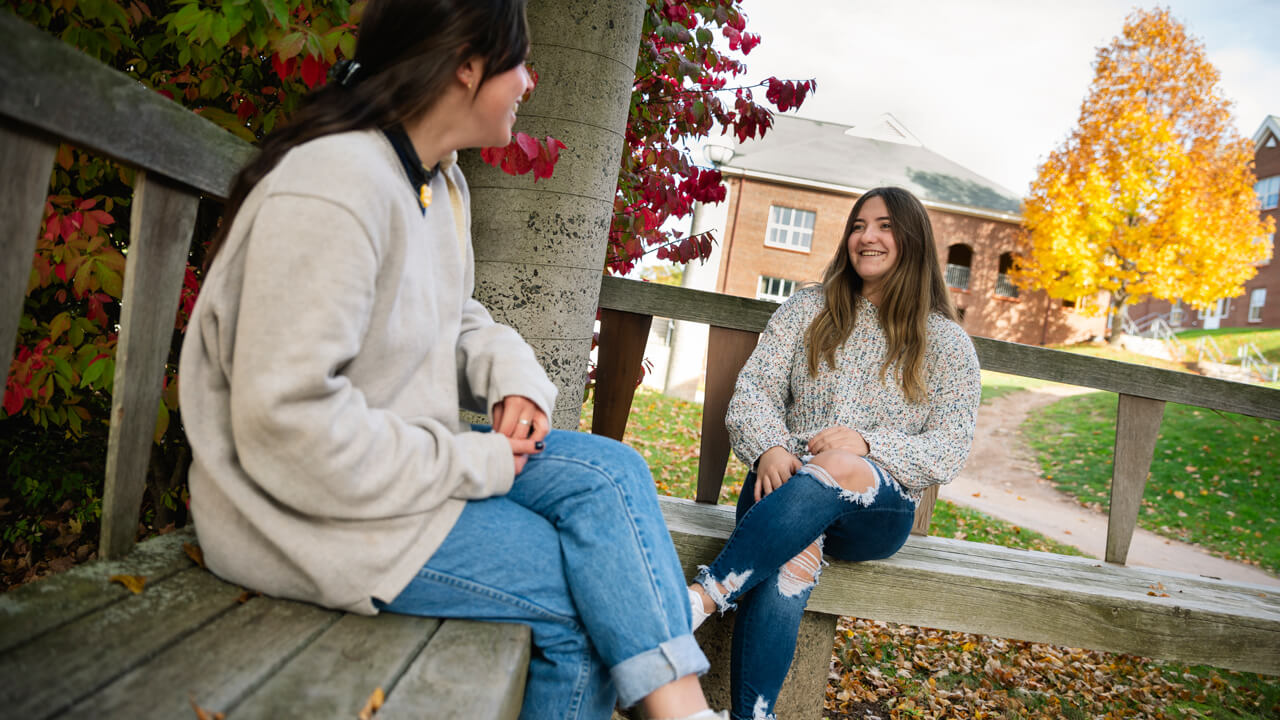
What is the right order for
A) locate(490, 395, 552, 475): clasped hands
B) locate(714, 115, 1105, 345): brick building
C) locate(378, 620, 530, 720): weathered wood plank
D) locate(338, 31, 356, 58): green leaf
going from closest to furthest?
locate(378, 620, 530, 720): weathered wood plank → locate(490, 395, 552, 475): clasped hands → locate(338, 31, 356, 58): green leaf → locate(714, 115, 1105, 345): brick building

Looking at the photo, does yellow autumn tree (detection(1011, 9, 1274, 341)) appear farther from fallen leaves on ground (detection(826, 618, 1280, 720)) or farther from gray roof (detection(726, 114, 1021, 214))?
fallen leaves on ground (detection(826, 618, 1280, 720))

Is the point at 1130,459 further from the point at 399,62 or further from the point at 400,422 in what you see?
Answer: the point at 399,62

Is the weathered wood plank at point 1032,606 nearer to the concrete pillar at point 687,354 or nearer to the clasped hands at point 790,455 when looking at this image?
the clasped hands at point 790,455

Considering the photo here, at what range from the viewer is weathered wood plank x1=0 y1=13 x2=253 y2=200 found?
101 cm

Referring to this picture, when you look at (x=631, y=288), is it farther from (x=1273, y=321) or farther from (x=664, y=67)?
(x=1273, y=321)

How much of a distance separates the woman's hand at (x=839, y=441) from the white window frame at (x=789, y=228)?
72.3ft

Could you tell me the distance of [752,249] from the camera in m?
23.8

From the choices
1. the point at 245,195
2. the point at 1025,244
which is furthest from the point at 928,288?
the point at 1025,244

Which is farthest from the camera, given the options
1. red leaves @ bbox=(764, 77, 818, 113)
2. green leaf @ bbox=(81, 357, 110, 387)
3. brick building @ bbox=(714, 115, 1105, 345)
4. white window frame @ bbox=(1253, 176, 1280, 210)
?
white window frame @ bbox=(1253, 176, 1280, 210)

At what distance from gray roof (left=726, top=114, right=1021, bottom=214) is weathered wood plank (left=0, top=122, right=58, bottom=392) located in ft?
75.6

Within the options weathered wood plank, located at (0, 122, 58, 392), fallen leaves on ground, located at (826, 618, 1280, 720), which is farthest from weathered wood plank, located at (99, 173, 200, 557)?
fallen leaves on ground, located at (826, 618, 1280, 720)

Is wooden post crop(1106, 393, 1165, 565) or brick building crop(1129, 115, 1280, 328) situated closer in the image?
wooden post crop(1106, 393, 1165, 565)

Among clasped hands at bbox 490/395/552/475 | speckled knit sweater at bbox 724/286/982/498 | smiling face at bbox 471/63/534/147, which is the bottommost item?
clasped hands at bbox 490/395/552/475

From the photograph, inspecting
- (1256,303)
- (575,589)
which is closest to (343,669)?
(575,589)
